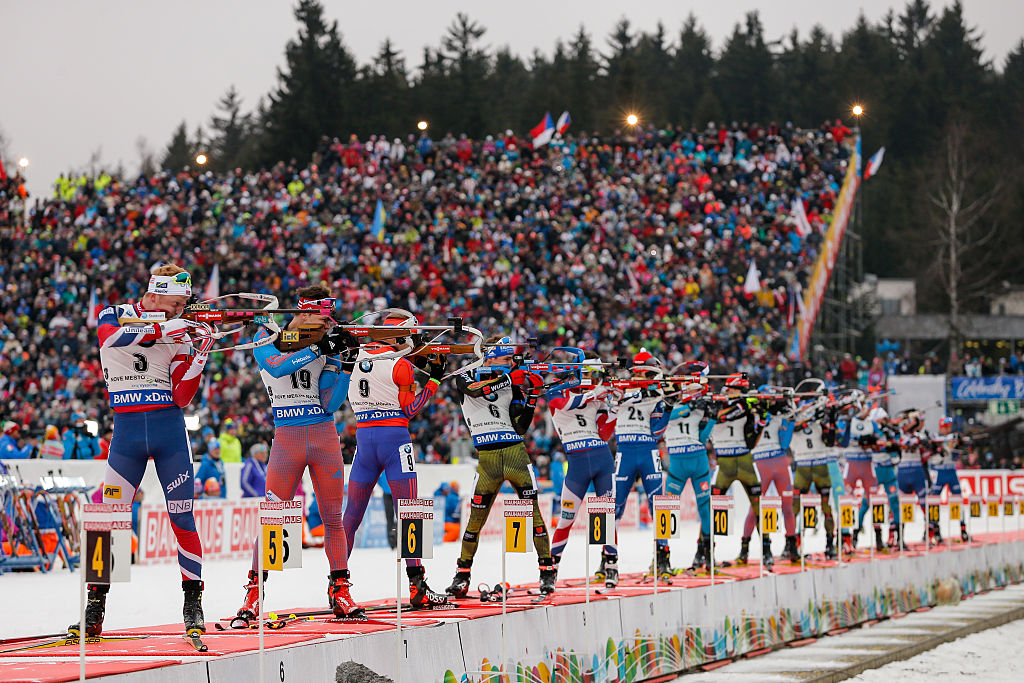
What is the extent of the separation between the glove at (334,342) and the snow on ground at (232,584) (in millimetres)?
3234

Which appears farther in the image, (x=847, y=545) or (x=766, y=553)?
(x=847, y=545)

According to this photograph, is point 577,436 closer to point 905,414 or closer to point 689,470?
point 689,470

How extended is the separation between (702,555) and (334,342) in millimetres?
7955

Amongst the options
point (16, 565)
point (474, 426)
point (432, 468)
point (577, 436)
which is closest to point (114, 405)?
point (474, 426)

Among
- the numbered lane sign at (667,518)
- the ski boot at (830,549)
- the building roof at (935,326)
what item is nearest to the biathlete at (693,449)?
the ski boot at (830,549)

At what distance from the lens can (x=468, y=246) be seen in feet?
124

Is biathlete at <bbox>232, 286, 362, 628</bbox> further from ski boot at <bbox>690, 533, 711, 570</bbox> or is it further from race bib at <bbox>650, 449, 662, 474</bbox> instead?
ski boot at <bbox>690, 533, 711, 570</bbox>

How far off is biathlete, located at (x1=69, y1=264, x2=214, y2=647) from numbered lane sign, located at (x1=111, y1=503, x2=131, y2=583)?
143 cm

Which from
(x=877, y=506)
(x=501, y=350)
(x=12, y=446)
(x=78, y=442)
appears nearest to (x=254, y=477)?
(x=78, y=442)

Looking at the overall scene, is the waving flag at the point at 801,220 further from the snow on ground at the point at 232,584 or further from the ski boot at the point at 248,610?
the ski boot at the point at 248,610

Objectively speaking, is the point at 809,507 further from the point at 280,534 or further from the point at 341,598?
the point at 280,534

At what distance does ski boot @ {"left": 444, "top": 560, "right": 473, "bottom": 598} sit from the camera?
11.1 meters

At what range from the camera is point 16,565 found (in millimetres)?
16844

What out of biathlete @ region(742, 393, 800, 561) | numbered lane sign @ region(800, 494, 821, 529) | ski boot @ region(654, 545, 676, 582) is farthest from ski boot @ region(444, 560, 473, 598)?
biathlete @ region(742, 393, 800, 561)
